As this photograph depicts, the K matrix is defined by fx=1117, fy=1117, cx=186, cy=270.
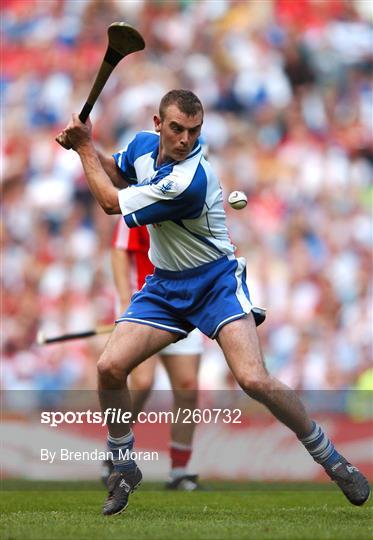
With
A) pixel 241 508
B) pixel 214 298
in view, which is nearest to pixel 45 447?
pixel 241 508

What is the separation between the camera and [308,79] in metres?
13.9

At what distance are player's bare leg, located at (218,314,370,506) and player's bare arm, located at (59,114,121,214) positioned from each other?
2.69 feet

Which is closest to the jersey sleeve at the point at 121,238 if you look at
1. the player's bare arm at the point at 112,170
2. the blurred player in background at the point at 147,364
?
the blurred player in background at the point at 147,364

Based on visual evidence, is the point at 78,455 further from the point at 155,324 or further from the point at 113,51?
the point at 113,51

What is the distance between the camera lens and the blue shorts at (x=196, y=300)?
541cm

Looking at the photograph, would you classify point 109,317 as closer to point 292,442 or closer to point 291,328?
point 291,328

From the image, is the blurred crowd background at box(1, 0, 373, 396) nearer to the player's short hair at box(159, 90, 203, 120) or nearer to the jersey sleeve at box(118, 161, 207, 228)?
the jersey sleeve at box(118, 161, 207, 228)

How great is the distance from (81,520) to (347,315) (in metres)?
7.38

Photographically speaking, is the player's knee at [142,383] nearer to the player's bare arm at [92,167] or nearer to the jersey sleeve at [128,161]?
the jersey sleeve at [128,161]

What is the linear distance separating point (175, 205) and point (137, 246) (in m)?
2.28

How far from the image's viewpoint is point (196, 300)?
5.45 metres

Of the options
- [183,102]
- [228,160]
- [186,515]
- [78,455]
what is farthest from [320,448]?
[228,160]

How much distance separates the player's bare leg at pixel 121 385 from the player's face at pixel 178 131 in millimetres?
861

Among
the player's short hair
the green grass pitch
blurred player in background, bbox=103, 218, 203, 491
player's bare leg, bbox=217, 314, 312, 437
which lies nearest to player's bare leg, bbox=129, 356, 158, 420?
blurred player in background, bbox=103, 218, 203, 491
